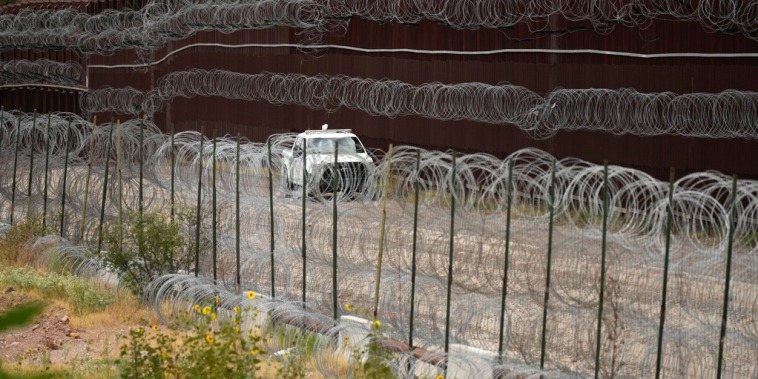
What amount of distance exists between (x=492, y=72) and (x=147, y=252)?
38.8 feet

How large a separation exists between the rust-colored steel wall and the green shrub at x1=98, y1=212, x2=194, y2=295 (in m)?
9.79

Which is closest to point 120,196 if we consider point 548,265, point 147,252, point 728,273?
point 147,252

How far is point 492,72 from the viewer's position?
2234 centimetres

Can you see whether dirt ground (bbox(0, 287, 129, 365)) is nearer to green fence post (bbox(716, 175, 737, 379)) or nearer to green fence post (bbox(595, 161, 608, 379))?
green fence post (bbox(595, 161, 608, 379))

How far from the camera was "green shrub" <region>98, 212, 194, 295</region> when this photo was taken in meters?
12.0

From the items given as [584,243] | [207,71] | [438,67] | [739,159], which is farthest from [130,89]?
[584,243]

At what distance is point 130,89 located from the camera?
33.9 meters

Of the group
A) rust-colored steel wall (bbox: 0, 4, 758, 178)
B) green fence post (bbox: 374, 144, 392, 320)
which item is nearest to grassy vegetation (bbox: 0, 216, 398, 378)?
green fence post (bbox: 374, 144, 392, 320)

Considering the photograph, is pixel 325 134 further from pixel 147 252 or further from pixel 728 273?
pixel 728 273

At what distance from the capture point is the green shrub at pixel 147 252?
11969mm

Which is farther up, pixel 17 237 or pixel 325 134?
pixel 325 134

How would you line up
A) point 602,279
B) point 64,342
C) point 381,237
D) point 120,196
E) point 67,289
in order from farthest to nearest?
point 120,196, point 67,289, point 64,342, point 381,237, point 602,279

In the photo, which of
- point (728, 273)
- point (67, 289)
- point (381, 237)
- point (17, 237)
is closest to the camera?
point (728, 273)

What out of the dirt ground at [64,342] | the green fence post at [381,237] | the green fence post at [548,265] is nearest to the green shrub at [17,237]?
the dirt ground at [64,342]
